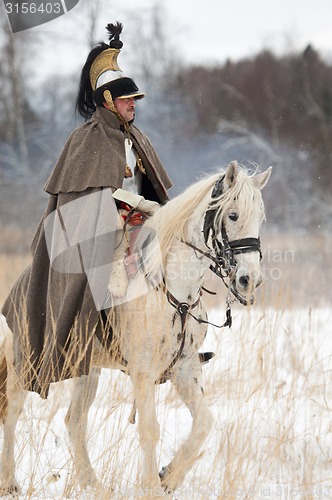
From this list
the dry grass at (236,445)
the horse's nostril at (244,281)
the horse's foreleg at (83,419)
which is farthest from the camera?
the horse's foreleg at (83,419)

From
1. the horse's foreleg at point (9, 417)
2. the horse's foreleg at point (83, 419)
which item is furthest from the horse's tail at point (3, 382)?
the horse's foreleg at point (83, 419)

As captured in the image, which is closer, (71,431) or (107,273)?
(107,273)

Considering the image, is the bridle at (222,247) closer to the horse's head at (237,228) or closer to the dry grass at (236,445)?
the horse's head at (237,228)

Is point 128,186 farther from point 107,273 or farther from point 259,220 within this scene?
point 259,220

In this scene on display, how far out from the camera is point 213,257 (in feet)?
11.1

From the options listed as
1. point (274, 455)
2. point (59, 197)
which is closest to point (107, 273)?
point (59, 197)

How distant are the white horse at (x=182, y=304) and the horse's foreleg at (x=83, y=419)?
19mm

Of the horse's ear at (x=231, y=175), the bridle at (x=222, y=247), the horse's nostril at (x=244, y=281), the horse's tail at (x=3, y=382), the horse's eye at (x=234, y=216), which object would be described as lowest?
→ the horse's tail at (x=3, y=382)

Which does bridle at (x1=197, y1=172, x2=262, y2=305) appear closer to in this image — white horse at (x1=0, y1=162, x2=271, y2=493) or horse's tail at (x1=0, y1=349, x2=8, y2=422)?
white horse at (x1=0, y1=162, x2=271, y2=493)

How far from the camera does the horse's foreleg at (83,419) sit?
3625 millimetres

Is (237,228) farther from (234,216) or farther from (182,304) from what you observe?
(182,304)

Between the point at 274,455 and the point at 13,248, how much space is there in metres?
10.2

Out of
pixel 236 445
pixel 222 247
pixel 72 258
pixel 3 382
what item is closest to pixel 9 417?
pixel 3 382

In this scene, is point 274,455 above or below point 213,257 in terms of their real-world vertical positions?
below
